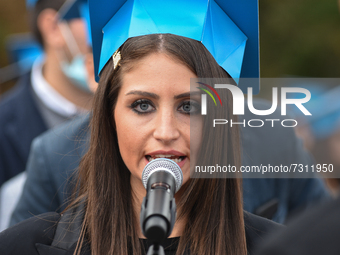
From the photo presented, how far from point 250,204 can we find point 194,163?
102 cm

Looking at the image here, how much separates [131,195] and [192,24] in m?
1.01

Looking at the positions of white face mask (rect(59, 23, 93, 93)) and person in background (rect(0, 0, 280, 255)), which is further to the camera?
white face mask (rect(59, 23, 93, 93))

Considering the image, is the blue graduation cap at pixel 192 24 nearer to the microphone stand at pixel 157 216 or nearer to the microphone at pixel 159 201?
the microphone at pixel 159 201

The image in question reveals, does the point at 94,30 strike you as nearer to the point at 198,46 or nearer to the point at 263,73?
the point at 198,46

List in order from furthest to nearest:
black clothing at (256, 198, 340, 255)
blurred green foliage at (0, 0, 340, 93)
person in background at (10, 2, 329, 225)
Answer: blurred green foliage at (0, 0, 340, 93), person in background at (10, 2, 329, 225), black clothing at (256, 198, 340, 255)

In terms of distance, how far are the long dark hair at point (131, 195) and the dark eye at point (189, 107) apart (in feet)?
0.39

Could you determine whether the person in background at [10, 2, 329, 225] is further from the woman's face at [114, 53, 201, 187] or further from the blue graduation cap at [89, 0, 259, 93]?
the woman's face at [114, 53, 201, 187]

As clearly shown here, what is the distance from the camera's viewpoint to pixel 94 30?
9.43ft

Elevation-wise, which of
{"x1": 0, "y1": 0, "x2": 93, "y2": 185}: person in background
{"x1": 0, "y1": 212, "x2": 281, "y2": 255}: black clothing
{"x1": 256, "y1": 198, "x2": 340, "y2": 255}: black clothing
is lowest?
{"x1": 256, "y1": 198, "x2": 340, "y2": 255}: black clothing

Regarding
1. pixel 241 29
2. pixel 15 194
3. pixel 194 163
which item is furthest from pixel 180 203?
pixel 15 194

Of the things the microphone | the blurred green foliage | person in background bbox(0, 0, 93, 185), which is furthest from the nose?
the blurred green foliage

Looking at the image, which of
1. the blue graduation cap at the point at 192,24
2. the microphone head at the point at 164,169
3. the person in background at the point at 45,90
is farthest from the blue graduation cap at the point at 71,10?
the microphone head at the point at 164,169

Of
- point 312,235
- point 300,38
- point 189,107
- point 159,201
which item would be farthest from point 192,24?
point 300,38

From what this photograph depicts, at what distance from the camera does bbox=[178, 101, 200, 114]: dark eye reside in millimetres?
2506
